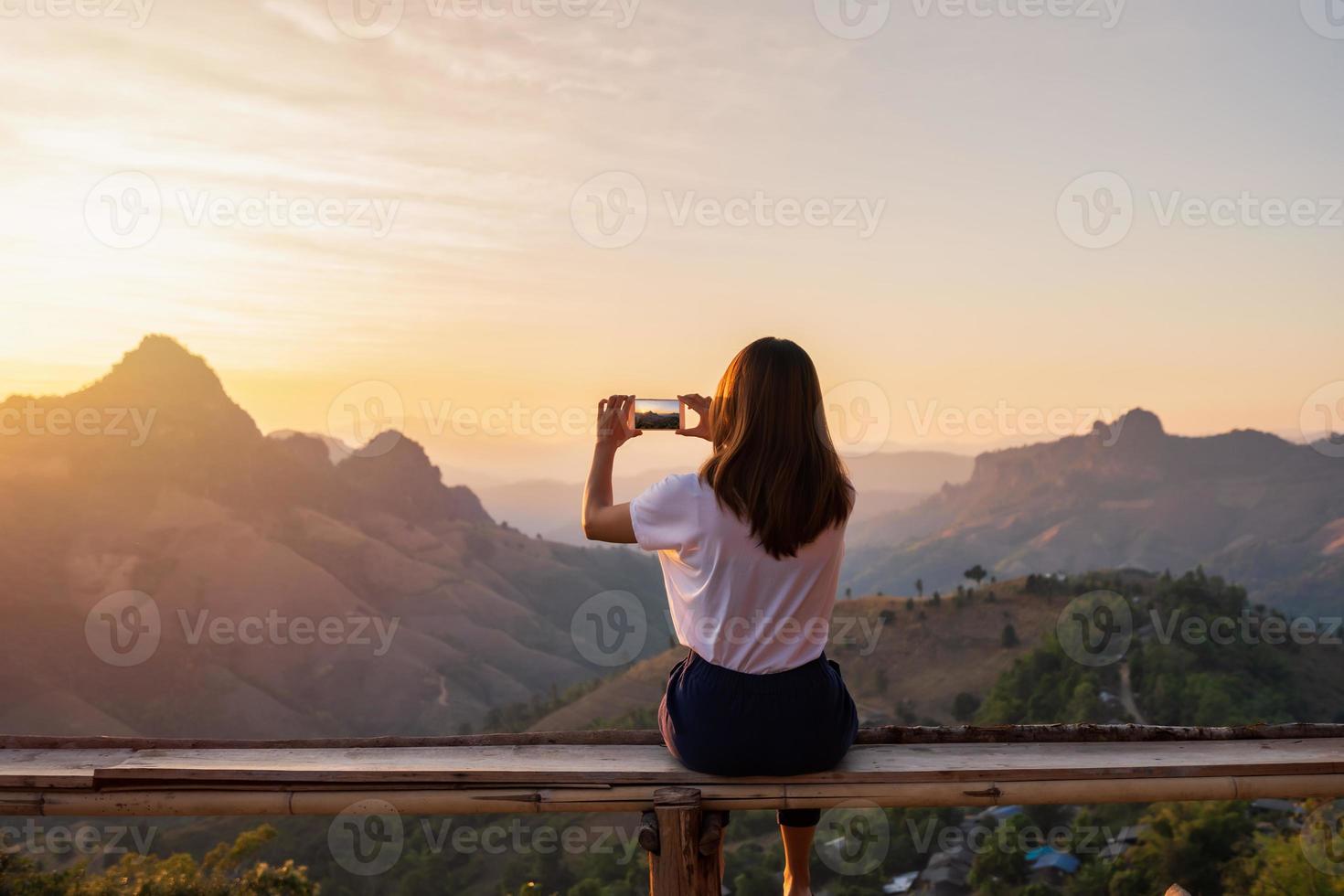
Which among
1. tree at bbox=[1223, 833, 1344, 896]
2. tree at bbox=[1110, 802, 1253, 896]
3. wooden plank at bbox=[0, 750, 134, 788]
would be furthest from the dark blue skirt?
tree at bbox=[1110, 802, 1253, 896]

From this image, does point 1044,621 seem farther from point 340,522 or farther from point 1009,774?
point 340,522

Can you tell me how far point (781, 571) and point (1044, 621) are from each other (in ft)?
214

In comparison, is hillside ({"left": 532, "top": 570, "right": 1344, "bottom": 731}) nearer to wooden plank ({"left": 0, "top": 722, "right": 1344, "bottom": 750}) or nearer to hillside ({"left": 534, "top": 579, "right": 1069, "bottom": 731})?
hillside ({"left": 534, "top": 579, "right": 1069, "bottom": 731})

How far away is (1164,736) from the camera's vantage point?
3.72 meters

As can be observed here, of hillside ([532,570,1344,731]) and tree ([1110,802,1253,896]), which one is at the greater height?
hillside ([532,570,1344,731])

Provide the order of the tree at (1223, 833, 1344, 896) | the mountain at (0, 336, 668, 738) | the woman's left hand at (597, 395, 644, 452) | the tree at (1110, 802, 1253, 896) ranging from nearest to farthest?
the woman's left hand at (597, 395, 644, 452) < the tree at (1223, 833, 1344, 896) < the tree at (1110, 802, 1253, 896) < the mountain at (0, 336, 668, 738)

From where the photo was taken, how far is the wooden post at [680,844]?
3.12 meters

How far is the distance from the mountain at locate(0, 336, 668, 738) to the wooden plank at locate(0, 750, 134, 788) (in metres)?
73.4

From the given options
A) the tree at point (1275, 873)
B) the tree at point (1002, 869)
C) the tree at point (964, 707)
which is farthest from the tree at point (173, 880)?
the tree at point (964, 707)

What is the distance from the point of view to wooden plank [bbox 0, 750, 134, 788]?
10.9 feet

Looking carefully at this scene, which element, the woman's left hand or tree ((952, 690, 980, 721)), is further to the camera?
tree ((952, 690, 980, 721))

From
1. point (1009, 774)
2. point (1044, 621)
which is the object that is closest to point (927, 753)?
point (1009, 774)

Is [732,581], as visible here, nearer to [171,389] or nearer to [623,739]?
[623,739]

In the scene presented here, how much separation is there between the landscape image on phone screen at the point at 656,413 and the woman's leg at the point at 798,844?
134 cm
